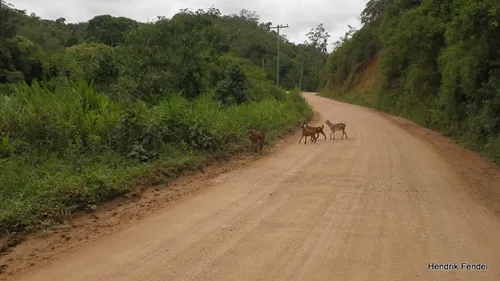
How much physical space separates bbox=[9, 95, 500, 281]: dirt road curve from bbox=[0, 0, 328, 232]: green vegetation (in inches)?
49.7

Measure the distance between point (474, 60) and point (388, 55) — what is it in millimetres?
16843

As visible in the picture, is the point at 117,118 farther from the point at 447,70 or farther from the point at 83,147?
the point at 447,70

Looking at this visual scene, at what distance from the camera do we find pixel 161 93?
565 inches

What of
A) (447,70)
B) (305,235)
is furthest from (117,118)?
(447,70)

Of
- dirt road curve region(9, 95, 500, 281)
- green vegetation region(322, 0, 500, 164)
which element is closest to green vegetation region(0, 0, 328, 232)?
dirt road curve region(9, 95, 500, 281)

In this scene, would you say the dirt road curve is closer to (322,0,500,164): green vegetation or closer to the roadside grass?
the roadside grass

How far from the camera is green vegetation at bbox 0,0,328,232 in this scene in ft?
20.8

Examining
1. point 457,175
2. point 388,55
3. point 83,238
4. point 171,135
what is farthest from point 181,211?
point 388,55

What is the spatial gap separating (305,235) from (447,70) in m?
14.7

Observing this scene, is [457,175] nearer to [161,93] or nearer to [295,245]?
[295,245]

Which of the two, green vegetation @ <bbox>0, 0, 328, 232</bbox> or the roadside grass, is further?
green vegetation @ <bbox>0, 0, 328, 232</bbox>

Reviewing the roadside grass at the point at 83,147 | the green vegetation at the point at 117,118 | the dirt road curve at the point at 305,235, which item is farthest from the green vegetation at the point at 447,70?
the roadside grass at the point at 83,147

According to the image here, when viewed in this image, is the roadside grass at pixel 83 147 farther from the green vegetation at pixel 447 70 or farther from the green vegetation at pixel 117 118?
the green vegetation at pixel 447 70

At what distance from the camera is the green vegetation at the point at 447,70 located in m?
13.0
